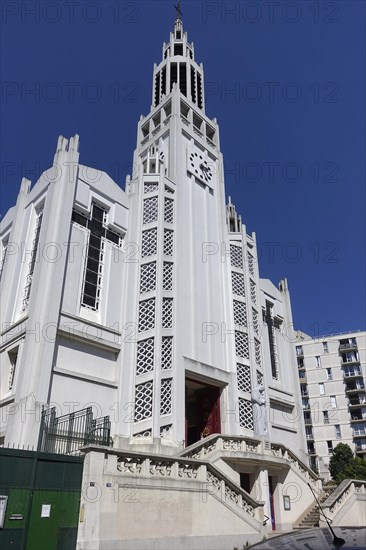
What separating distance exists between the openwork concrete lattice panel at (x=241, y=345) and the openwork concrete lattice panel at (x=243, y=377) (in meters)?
0.64

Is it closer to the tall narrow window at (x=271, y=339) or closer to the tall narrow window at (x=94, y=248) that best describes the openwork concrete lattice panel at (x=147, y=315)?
the tall narrow window at (x=94, y=248)

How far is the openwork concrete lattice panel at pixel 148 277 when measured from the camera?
69.2 feet

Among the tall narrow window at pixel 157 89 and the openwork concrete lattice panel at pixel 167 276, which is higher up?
the tall narrow window at pixel 157 89

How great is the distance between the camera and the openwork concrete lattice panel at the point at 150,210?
75.7 feet

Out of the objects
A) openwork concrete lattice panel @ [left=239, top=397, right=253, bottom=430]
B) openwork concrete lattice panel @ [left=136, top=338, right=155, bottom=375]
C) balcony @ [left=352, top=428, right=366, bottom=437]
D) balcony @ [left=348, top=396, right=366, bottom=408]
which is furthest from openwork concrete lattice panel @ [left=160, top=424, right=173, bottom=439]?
balcony @ [left=348, top=396, right=366, bottom=408]

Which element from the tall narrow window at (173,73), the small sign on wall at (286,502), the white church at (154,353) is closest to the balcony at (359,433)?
the white church at (154,353)

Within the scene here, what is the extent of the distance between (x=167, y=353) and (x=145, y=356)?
1.03 meters

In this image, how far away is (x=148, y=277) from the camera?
21.4 meters

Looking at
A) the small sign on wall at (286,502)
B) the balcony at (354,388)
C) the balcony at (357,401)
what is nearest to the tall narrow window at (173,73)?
the small sign on wall at (286,502)

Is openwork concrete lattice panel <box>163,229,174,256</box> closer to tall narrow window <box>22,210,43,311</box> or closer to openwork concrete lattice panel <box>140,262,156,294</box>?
openwork concrete lattice panel <box>140,262,156,294</box>

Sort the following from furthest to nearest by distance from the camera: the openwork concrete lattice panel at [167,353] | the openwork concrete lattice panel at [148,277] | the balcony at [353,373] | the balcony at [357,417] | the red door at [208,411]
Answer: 1. the balcony at [353,373]
2. the balcony at [357,417]
3. the red door at [208,411]
4. the openwork concrete lattice panel at [148,277]
5. the openwork concrete lattice panel at [167,353]

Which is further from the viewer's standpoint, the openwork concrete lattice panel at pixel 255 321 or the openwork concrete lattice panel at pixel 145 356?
the openwork concrete lattice panel at pixel 255 321

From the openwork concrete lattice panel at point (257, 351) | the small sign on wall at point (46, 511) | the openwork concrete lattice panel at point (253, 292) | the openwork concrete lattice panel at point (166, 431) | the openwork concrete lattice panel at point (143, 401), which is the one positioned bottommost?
the small sign on wall at point (46, 511)

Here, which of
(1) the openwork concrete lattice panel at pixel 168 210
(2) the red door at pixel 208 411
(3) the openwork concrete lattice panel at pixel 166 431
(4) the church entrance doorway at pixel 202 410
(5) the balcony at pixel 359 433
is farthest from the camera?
(5) the balcony at pixel 359 433
